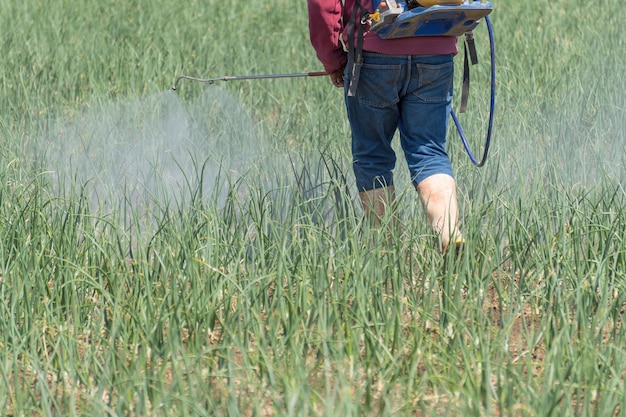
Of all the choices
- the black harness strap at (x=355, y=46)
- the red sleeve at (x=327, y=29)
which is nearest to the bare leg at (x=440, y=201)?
the black harness strap at (x=355, y=46)

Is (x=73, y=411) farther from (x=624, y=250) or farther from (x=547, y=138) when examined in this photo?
(x=547, y=138)

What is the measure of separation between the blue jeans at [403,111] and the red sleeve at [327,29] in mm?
86

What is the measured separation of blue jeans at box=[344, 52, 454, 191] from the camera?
2.84 m

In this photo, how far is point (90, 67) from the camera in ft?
16.1

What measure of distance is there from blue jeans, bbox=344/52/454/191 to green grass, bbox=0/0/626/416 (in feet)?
0.40

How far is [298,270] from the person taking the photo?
7.65 feet

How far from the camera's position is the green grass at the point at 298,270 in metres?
1.91

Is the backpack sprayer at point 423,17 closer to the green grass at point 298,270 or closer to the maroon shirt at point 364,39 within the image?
the maroon shirt at point 364,39

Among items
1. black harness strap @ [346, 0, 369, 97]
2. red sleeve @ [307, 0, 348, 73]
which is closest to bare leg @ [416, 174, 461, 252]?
black harness strap @ [346, 0, 369, 97]

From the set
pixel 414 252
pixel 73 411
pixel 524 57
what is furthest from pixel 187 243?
pixel 524 57

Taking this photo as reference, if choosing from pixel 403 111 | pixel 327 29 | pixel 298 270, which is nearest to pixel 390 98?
pixel 403 111

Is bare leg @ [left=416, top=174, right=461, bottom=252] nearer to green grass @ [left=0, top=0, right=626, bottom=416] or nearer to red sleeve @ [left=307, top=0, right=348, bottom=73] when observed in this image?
green grass @ [left=0, top=0, right=626, bottom=416]

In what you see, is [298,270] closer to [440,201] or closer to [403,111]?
[440,201]

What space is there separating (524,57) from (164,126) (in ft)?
6.10
